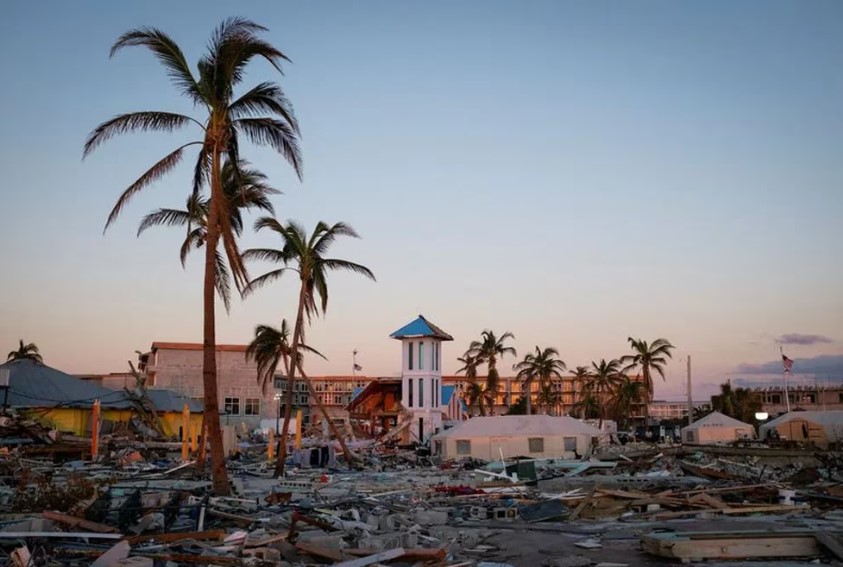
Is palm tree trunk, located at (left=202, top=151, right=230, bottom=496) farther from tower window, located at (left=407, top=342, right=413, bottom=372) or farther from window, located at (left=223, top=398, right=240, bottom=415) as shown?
window, located at (left=223, top=398, right=240, bottom=415)

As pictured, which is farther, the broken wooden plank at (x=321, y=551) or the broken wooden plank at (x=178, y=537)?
the broken wooden plank at (x=178, y=537)

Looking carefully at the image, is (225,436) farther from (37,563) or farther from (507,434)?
(37,563)

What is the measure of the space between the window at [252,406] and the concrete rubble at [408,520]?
1782 inches

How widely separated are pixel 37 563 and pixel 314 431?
63.9 metres

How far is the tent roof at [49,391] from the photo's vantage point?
51.4m

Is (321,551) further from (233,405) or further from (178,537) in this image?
(233,405)

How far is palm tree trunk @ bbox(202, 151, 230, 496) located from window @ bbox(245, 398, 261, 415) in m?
62.0

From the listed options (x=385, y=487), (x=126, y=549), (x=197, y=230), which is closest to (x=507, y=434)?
(x=385, y=487)

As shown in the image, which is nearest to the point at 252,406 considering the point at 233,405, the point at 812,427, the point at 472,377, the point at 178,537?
the point at 233,405

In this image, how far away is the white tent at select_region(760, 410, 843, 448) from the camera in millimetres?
62062

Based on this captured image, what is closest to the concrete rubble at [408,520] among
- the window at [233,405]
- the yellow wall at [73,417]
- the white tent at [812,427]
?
the yellow wall at [73,417]

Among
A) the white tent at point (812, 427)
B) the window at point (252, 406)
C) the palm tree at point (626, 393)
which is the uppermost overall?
the palm tree at point (626, 393)

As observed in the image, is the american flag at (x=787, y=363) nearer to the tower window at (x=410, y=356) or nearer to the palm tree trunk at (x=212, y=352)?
the tower window at (x=410, y=356)

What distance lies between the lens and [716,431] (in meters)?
67.7
